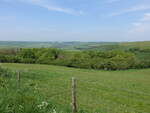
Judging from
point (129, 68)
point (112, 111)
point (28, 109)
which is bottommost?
point (129, 68)

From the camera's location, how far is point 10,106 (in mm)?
4387

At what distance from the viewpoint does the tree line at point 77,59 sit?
37281 mm

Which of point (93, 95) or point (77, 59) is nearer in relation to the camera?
point (93, 95)

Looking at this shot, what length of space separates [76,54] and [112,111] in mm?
33880

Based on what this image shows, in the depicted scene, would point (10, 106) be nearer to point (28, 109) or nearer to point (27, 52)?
point (28, 109)

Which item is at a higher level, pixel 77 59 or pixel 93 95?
pixel 93 95

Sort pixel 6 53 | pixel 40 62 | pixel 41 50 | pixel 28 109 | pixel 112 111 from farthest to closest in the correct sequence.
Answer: pixel 41 50 < pixel 40 62 < pixel 6 53 < pixel 112 111 < pixel 28 109

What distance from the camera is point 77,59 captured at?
39125mm

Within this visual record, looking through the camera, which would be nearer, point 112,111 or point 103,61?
point 112,111

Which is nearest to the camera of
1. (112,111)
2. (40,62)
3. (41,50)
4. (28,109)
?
(28,109)

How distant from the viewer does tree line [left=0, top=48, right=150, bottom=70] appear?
37.3m

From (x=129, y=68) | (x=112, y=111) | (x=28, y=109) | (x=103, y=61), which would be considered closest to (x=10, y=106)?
(x=28, y=109)

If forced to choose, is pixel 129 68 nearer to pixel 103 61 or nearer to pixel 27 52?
pixel 103 61

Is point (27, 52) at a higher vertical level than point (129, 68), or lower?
higher
